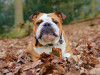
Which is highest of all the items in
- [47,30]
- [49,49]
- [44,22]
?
[44,22]

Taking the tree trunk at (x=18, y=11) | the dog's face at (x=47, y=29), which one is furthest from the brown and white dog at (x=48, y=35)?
the tree trunk at (x=18, y=11)

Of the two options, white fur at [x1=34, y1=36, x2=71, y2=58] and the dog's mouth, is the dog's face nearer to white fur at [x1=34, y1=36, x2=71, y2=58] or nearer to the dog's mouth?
the dog's mouth

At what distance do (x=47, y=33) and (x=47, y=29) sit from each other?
0.09 metres

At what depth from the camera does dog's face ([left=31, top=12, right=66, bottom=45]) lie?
3.01m

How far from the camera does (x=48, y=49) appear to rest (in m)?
3.17

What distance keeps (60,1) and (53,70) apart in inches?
472

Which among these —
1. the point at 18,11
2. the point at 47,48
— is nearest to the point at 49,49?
the point at 47,48

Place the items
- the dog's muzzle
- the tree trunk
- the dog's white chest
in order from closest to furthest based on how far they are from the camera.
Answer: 1. the dog's muzzle
2. the dog's white chest
3. the tree trunk

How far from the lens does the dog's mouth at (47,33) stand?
3013 millimetres

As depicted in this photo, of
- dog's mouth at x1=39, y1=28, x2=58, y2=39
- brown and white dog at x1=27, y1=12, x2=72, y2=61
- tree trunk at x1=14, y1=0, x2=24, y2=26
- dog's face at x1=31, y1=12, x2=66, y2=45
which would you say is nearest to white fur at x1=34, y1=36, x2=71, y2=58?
brown and white dog at x1=27, y1=12, x2=72, y2=61

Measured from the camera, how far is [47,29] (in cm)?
301

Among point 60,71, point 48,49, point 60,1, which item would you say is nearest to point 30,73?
point 60,71

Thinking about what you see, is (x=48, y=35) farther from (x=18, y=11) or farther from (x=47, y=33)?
(x=18, y=11)

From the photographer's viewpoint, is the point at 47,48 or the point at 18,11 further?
the point at 18,11
